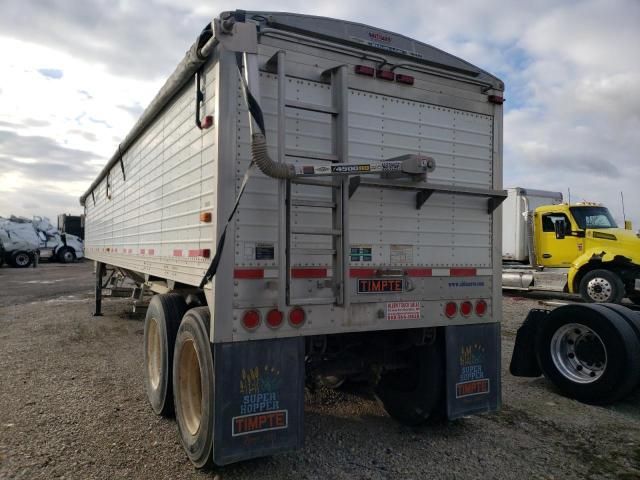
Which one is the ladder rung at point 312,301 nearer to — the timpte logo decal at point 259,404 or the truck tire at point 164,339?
the timpte logo decal at point 259,404

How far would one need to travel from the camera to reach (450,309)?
4.29 meters

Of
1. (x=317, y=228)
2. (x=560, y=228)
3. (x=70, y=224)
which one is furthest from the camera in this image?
(x=70, y=224)

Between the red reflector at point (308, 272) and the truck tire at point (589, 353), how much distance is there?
349 centimetres

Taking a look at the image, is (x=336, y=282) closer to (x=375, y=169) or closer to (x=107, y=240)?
(x=375, y=169)

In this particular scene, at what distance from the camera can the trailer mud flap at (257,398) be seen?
3316 millimetres

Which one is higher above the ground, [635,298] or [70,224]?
[70,224]

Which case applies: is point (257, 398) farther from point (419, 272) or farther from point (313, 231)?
point (419, 272)

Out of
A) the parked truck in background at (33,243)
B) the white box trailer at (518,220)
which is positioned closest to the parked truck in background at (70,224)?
the parked truck in background at (33,243)

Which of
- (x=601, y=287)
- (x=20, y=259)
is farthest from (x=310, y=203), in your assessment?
(x=20, y=259)

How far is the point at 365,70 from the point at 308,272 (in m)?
1.64

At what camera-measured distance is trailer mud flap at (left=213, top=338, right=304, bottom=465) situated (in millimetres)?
3316

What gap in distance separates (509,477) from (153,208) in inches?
168

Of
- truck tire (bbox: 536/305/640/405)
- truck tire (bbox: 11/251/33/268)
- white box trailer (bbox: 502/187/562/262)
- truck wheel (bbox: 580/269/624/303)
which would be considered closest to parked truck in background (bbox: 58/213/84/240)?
truck tire (bbox: 11/251/33/268)

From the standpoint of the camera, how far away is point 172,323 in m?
4.62
